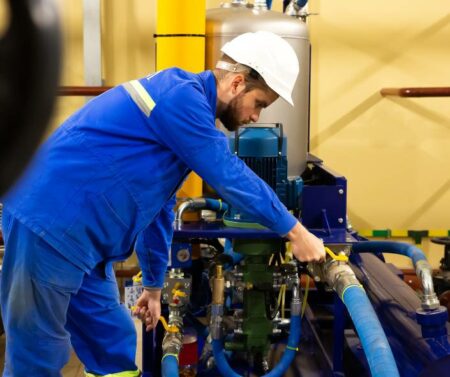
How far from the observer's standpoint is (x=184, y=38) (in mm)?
2164

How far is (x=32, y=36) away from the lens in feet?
0.67

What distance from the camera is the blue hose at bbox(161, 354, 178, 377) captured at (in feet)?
5.50

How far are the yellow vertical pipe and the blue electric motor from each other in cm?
35

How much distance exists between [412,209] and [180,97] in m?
2.52

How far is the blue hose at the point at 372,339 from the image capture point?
1194mm

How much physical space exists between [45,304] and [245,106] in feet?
2.19

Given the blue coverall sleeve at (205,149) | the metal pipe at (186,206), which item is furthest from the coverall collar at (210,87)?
the metal pipe at (186,206)

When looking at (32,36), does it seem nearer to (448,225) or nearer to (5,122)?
(5,122)

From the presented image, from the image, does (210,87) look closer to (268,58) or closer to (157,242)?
(268,58)

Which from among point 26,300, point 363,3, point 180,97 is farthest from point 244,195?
point 363,3

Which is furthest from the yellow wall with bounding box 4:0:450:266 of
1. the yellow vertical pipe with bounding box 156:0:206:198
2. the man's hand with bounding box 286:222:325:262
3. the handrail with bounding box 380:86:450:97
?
the man's hand with bounding box 286:222:325:262

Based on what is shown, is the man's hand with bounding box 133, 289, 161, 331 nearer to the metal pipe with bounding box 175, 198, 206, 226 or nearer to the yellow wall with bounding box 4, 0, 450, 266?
the metal pipe with bounding box 175, 198, 206, 226

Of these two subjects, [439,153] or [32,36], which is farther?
[439,153]

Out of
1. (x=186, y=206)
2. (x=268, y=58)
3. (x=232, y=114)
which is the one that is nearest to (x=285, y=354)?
(x=186, y=206)
